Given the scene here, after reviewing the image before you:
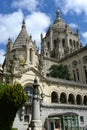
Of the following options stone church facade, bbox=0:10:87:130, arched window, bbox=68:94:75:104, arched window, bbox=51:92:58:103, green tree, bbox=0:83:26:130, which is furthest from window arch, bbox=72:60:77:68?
green tree, bbox=0:83:26:130

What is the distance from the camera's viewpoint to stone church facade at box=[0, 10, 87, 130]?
30.9 metres

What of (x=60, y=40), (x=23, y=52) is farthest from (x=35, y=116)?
(x=60, y=40)

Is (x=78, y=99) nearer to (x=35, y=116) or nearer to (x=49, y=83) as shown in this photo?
(x=49, y=83)

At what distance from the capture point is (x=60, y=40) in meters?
81.1

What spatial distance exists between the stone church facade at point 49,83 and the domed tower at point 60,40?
1925 mm

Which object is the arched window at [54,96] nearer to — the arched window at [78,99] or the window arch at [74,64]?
the arched window at [78,99]

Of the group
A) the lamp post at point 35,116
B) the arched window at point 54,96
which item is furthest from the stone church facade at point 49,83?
the lamp post at point 35,116

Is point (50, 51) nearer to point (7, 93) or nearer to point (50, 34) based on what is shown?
point (50, 34)

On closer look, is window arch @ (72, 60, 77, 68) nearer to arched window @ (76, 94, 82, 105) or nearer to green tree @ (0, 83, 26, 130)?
arched window @ (76, 94, 82, 105)

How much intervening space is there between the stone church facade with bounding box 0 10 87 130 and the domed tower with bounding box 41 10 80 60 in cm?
192

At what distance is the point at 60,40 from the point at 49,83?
43133mm

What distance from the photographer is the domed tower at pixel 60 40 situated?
260ft

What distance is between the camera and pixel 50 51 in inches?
3209

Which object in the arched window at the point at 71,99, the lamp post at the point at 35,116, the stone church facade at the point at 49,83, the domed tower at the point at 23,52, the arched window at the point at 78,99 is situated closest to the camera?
the lamp post at the point at 35,116
